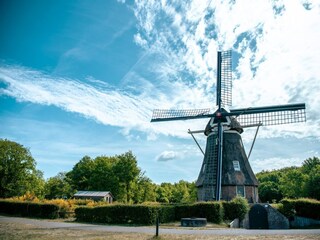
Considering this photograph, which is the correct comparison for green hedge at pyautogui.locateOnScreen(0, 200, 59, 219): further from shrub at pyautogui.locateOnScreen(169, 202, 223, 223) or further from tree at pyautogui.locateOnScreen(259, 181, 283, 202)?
tree at pyautogui.locateOnScreen(259, 181, 283, 202)

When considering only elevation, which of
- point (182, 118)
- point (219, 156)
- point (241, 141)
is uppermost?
point (182, 118)

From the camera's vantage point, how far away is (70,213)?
91.7ft

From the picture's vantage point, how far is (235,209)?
848 inches

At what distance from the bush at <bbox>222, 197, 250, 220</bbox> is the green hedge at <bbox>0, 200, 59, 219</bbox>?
1605 cm

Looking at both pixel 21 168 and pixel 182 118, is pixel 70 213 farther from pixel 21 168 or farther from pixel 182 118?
pixel 21 168

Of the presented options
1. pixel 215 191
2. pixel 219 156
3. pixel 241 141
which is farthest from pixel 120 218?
pixel 241 141

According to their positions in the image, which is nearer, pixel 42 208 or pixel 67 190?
pixel 42 208

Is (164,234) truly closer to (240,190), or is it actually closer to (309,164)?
(240,190)

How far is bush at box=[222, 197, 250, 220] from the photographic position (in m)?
21.4

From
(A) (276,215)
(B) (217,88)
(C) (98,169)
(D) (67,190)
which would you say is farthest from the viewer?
(C) (98,169)

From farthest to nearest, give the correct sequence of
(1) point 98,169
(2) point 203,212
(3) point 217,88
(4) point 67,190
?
(1) point 98,169
(4) point 67,190
(3) point 217,88
(2) point 203,212

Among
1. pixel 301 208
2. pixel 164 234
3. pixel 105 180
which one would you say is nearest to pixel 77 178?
pixel 105 180

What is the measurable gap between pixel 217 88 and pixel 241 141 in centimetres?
609

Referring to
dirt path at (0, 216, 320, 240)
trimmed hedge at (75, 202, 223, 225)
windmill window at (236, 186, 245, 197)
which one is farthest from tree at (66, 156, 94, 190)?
dirt path at (0, 216, 320, 240)
